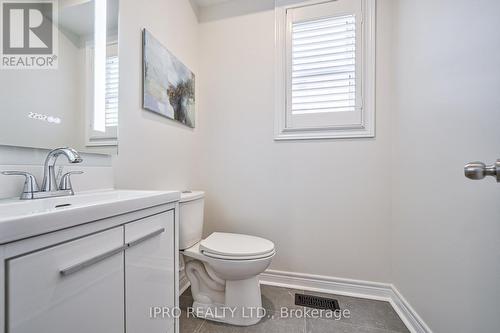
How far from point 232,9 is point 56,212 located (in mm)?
1974

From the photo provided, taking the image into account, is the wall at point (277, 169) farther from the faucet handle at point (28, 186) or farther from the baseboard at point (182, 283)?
the faucet handle at point (28, 186)

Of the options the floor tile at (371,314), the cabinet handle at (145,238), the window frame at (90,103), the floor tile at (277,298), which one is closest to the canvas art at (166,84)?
the window frame at (90,103)

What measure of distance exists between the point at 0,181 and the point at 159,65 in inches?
38.9

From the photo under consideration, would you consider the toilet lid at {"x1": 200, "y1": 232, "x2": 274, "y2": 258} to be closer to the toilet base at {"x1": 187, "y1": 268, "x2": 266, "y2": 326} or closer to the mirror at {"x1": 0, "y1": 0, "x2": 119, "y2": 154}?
the toilet base at {"x1": 187, "y1": 268, "x2": 266, "y2": 326}

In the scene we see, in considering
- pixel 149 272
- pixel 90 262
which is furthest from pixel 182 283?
pixel 90 262

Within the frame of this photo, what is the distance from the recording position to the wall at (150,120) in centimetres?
113

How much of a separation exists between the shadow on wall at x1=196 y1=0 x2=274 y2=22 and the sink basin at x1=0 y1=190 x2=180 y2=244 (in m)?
1.68

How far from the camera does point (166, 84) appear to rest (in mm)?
1424

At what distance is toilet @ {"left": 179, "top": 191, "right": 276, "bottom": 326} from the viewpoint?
1.20 meters

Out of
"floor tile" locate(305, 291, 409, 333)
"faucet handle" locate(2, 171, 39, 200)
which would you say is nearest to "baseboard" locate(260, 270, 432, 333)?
"floor tile" locate(305, 291, 409, 333)

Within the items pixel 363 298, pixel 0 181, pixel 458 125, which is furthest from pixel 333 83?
pixel 0 181

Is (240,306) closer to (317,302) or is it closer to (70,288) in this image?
(317,302)

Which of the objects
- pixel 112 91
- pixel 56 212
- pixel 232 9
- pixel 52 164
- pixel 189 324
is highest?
pixel 232 9

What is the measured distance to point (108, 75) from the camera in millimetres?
1064
